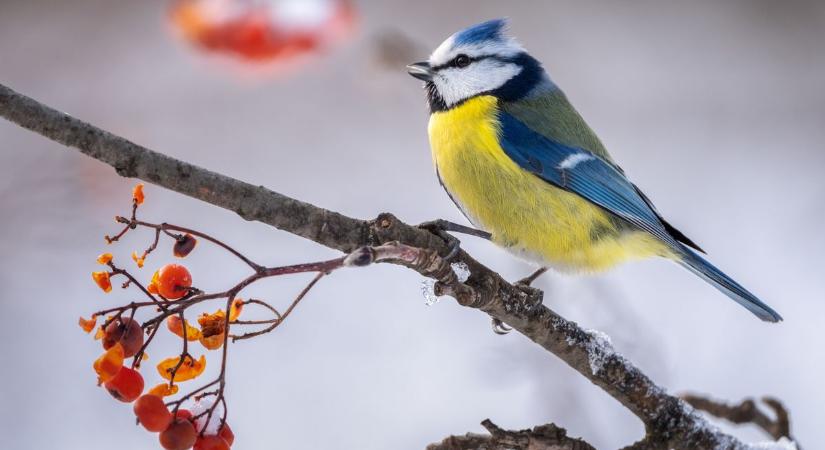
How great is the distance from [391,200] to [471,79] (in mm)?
596

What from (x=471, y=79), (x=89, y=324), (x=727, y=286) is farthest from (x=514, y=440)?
(x=471, y=79)

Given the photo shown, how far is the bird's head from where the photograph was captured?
1.49 metres

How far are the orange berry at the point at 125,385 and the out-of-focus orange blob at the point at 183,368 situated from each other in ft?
0.08

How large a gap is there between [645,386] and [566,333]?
113mm

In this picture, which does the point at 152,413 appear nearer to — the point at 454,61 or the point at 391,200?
the point at 454,61

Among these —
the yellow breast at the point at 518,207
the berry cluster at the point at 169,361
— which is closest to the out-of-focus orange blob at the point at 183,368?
the berry cluster at the point at 169,361

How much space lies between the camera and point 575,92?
2.37 meters

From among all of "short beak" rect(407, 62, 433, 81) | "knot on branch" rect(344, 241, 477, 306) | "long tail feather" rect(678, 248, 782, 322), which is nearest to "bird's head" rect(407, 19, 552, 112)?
"short beak" rect(407, 62, 433, 81)

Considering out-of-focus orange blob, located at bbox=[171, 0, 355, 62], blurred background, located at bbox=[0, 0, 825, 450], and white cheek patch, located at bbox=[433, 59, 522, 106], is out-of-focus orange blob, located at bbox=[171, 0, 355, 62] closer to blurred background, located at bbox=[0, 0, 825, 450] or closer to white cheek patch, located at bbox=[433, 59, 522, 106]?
blurred background, located at bbox=[0, 0, 825, 450]

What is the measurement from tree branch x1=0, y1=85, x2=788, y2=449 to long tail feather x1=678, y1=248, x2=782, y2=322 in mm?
412

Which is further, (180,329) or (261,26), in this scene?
(261,26)

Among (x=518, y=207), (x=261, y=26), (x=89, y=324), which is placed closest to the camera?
(x=89, y=324)

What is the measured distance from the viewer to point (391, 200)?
2051 millimetres

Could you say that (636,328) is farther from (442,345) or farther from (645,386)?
(645,386)
